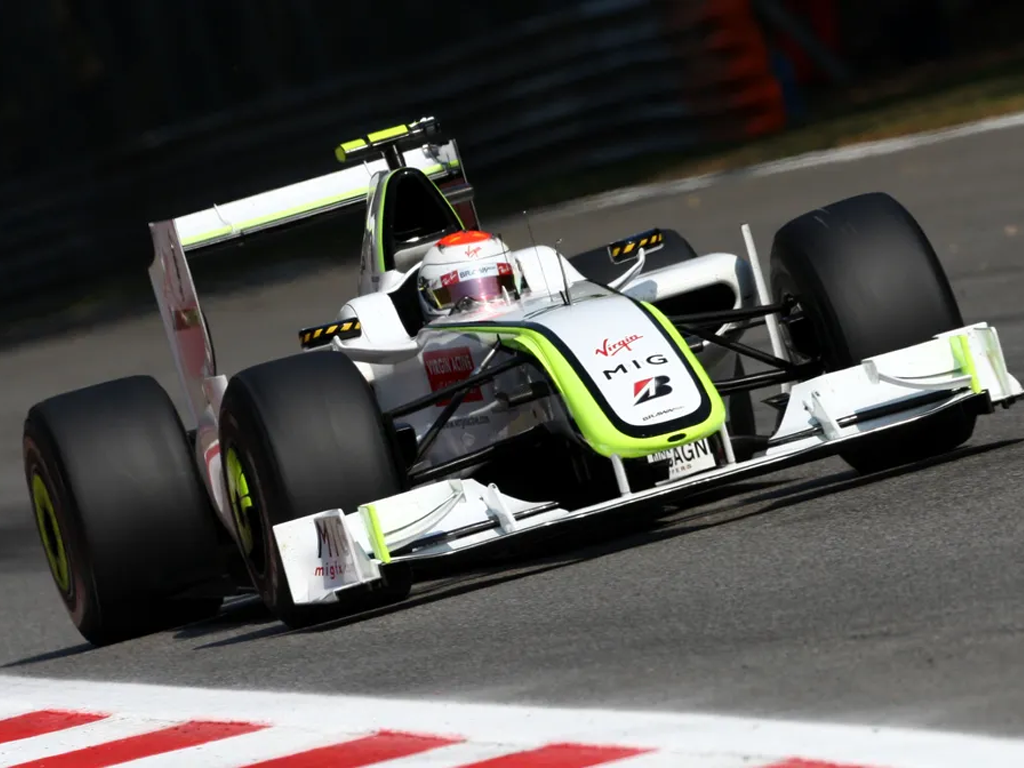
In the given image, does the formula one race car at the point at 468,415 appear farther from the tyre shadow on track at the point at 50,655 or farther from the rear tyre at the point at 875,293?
the tyre shadow on track at the point at 50,655

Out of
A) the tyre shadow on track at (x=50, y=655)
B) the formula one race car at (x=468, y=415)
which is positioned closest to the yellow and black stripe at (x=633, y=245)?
the formula one race car at (x=468, y=415)

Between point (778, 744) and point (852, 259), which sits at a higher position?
point (852, 259)

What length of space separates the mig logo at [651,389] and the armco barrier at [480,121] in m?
12.0

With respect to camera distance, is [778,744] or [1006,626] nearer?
[778,744]

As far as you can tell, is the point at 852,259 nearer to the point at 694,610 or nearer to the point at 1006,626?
the point at 694,610

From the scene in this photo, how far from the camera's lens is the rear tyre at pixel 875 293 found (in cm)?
718

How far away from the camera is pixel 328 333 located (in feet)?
25.6

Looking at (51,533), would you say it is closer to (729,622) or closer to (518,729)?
(729,622)

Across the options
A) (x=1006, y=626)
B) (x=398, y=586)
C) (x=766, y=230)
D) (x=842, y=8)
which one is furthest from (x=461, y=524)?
(x=842, y=8)

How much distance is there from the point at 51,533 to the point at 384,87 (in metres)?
12.1

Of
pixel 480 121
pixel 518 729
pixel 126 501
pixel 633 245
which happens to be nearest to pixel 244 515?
pixel 126 501

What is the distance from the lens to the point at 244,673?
246 inches

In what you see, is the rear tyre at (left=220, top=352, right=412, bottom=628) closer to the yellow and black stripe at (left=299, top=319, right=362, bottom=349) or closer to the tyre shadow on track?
the yellow and black stripe at (left=299, top=319, right=362, bottom=349)

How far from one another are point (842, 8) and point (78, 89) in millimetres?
7526
